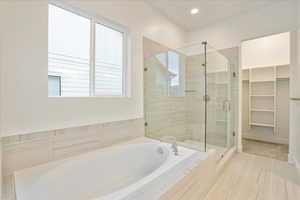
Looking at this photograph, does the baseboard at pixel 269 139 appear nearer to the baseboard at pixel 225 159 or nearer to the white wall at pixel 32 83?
the baseboard at pixel 225 159

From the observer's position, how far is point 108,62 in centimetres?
209

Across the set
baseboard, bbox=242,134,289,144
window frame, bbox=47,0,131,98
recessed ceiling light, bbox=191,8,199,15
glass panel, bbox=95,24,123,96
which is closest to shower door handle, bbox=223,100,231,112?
baseboard, bbox=242,134,289,144

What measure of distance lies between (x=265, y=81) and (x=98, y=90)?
A: 3657 mm

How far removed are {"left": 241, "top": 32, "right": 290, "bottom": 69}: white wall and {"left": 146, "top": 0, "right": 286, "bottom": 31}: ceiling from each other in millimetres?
778

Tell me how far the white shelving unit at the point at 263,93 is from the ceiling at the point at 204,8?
151 cm

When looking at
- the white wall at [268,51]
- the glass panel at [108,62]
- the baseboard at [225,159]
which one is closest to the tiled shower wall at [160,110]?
the glass panel at [108,62]

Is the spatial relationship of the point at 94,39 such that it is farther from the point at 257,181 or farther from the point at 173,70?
the point at 257,181

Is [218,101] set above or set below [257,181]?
above

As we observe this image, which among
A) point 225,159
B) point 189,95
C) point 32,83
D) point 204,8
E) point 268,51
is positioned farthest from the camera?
point 268,51

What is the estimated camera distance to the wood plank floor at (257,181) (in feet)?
5.26

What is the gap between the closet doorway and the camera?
10.8 ft

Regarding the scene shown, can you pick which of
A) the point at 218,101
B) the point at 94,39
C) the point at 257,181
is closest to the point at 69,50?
the point at 94,39

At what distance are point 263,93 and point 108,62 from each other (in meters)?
3.58

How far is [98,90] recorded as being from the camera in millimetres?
1962
